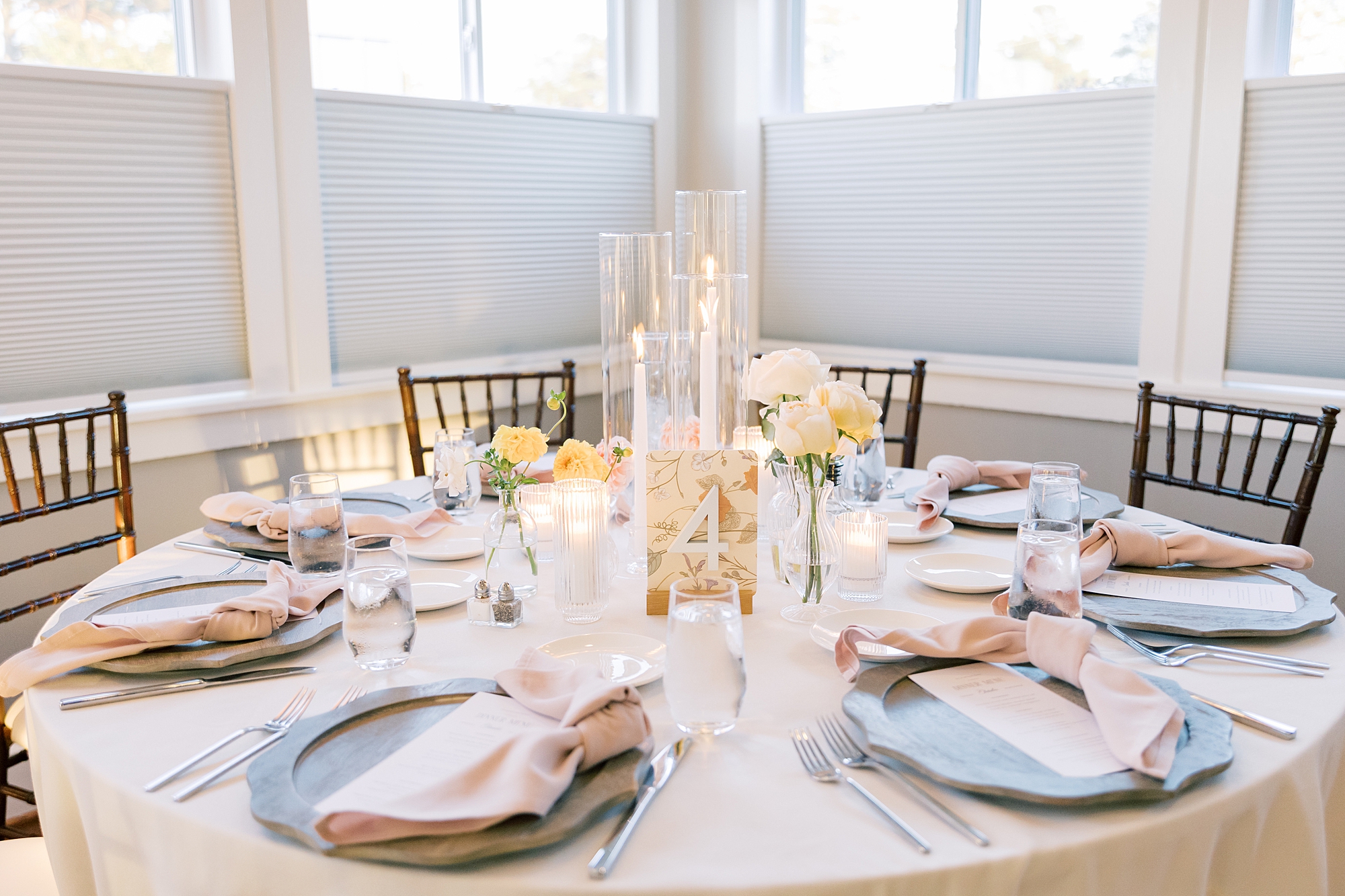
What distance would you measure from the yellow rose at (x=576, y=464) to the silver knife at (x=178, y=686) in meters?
0.39

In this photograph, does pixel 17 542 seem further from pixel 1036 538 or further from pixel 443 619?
pixel 1036 538

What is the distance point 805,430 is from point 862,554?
0.23 m

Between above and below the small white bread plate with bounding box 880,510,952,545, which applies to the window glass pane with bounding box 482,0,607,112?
above

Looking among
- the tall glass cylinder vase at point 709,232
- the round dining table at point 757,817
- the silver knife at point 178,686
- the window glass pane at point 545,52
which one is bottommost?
the round dining table at point 757,817

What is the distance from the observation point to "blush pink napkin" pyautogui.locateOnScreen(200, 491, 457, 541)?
1.66 meters

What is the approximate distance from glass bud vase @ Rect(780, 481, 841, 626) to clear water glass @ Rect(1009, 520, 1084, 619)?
23 cm

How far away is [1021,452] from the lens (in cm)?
306

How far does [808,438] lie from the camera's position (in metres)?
1.25

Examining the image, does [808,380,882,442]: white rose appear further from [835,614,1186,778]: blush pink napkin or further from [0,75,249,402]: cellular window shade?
[0,75,249,402]: cellular window shade

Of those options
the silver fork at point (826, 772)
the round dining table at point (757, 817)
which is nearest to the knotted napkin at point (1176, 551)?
the round dining table at point (757, 817)

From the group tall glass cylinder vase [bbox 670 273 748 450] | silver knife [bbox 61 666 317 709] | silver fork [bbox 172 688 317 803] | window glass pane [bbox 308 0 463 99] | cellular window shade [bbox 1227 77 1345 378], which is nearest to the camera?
silver fork [bbox 172 688 317 803]

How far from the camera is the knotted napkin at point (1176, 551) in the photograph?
4.82 feet

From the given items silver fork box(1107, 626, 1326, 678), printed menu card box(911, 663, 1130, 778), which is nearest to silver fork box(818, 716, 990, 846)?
printed menu card box(911, 663, 1130, 778)

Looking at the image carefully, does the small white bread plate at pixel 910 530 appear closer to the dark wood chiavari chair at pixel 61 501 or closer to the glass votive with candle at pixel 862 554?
the glass votive with candle at pixel 862 554
